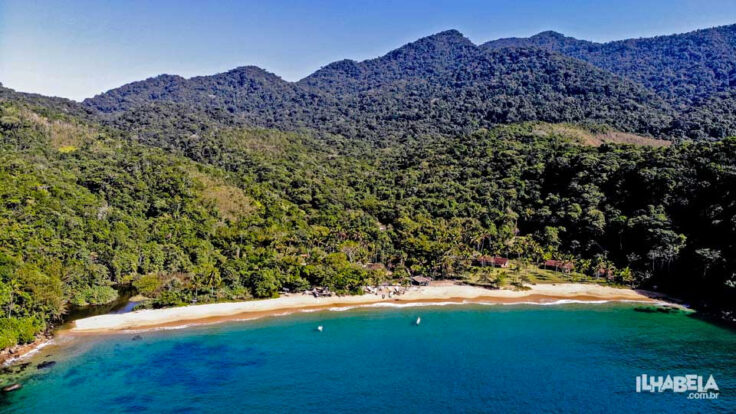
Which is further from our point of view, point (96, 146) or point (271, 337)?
point (96, 146)

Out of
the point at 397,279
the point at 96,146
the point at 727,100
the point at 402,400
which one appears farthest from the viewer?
the point at 727,100

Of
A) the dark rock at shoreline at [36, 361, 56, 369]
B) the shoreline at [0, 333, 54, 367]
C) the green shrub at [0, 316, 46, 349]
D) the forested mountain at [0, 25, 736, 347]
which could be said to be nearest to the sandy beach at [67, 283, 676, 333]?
the forested mountain at [0, 25, 736, 347]

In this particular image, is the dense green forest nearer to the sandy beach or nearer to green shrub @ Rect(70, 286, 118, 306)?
green shrub @ Rect(70, 286, 118, 306)

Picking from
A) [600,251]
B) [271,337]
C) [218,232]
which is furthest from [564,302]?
[218,232]

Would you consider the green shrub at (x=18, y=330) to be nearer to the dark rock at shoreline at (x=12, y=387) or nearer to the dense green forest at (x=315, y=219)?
the dense green forest at (x=315, y=219)

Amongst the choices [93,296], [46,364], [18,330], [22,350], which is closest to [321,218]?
[93,296]

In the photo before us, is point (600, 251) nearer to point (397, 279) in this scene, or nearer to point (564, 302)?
point (564, 302)
